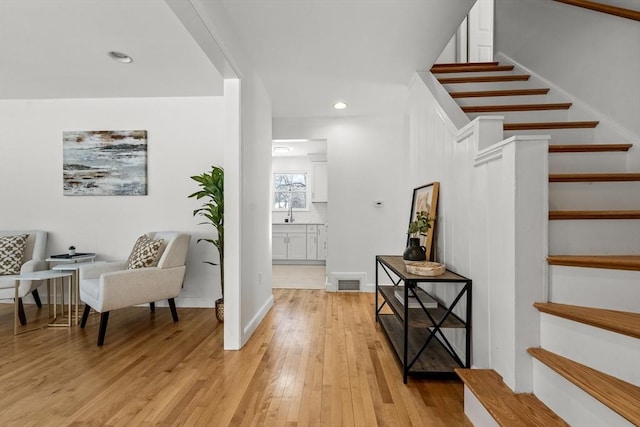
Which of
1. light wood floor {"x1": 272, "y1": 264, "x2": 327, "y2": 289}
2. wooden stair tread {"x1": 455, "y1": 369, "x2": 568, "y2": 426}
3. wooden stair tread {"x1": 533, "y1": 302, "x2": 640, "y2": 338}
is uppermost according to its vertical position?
wooden stair tread {"x1": 533, "y1": 302, "x2": 640, "y2": 338}

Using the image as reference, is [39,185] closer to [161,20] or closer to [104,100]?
[104,100]

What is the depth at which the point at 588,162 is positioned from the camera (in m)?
2.02

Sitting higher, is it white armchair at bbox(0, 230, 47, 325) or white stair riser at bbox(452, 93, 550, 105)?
white stair riser at bbox(452, 93, 550, 105)

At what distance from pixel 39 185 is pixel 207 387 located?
3.50 metres

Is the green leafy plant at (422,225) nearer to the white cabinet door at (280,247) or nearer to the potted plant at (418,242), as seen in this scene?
the potted plant at (418,242)

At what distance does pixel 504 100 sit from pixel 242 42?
7.68ft

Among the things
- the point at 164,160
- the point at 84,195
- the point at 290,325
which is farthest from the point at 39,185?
the point at 290,325

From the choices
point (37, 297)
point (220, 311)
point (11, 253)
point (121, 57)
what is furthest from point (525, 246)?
point (37, 297)

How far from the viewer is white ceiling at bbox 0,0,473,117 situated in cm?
207

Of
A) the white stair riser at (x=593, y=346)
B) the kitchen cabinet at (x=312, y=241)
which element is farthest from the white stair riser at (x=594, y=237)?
the kitchen cabinet at (x=312, y=241)

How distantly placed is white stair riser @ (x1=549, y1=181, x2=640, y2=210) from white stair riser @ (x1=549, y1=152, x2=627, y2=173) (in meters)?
0.28

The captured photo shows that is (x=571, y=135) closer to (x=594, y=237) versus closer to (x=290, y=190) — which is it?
(x=594, y=237)

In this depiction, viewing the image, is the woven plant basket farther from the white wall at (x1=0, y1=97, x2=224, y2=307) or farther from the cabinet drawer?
the cabinet drawer

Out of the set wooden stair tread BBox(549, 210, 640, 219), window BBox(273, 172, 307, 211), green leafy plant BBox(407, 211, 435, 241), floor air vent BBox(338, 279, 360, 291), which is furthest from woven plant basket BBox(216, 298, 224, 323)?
window BBox(273, 172, 307, 211)
